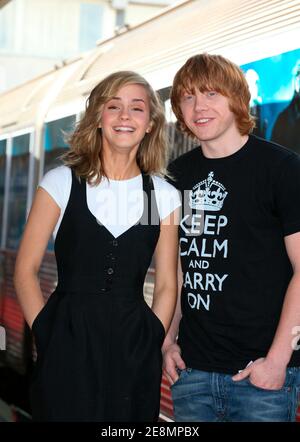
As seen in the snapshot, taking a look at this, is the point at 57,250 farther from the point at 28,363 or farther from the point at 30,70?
the point at 30,70

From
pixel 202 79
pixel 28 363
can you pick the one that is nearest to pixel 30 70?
pixel 28 363

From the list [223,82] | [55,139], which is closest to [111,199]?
[223,82]

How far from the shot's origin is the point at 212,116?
255cm

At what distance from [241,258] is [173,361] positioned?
40 centimetres

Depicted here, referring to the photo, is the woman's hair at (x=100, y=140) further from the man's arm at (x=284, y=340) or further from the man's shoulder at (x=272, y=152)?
the man's arm at (x=284, y=340)

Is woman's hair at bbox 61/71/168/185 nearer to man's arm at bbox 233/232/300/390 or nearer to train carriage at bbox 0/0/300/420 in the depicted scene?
man's arm at bbox 233/232/300/390

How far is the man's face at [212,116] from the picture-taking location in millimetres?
2541

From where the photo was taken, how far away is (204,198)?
2551 millimetres

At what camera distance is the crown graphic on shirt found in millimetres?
2518

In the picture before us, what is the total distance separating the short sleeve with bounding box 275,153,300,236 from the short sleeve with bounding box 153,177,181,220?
32 centimetres

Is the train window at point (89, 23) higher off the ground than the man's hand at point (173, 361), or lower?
higher

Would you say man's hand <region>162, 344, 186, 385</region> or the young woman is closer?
the young woman

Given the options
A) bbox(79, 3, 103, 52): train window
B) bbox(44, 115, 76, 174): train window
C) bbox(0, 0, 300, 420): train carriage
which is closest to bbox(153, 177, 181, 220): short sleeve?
bbox(0, 0, 300, 420): train carriage

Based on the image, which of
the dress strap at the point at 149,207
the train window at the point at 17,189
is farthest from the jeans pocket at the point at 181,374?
the train window at the point at 17,189
